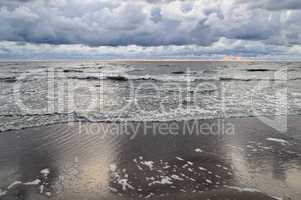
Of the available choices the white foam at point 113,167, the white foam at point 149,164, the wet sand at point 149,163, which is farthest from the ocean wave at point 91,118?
the white foam at point 113,167

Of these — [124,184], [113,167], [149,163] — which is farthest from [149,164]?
[124,184]

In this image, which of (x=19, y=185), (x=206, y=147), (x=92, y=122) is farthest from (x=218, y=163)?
(x=92, y=122)

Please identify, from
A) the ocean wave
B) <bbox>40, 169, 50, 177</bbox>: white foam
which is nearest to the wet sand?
<bbox>40, 169, 50, 177</bbox>: white foam

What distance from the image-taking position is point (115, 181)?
5125mm

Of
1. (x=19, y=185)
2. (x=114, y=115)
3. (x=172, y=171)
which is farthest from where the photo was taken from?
(x=114, y=115)

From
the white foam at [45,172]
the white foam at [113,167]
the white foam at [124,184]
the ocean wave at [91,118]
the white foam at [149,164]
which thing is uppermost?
the ocean wave at [91,118]

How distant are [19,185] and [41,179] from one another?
41 cm

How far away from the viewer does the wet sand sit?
186 inches

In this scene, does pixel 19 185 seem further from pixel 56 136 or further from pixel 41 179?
pixel 56 136

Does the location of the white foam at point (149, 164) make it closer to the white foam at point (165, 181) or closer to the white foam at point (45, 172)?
the white foam at point (165, 181)

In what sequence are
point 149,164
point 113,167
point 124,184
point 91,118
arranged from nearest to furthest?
1. point 124,184
2. point 113,167
3. point 149,164
4. point 91,118

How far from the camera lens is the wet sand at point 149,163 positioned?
472 centimetres

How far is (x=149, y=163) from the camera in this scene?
6117 mm

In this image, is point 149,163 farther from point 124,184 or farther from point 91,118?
point 91,118
